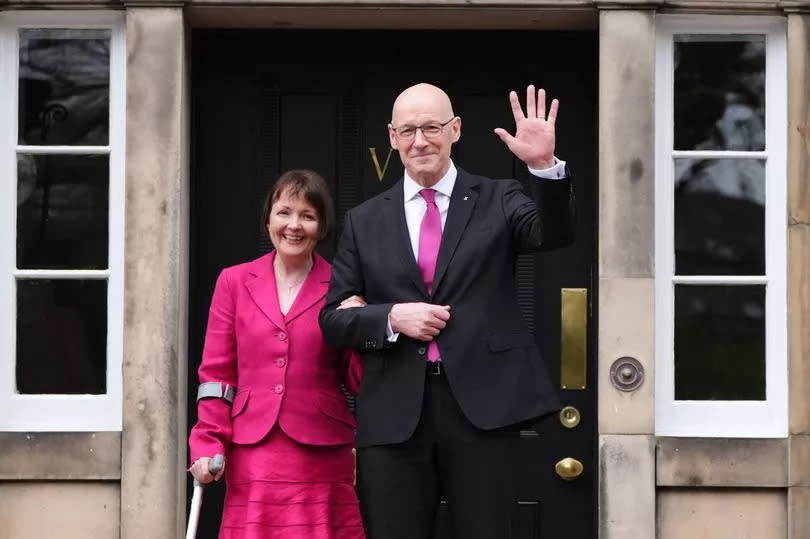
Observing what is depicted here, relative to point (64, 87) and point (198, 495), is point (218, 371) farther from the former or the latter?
point (64, 87)

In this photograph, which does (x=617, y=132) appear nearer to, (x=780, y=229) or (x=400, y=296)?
(x=780, y=229)

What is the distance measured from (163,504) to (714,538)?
7.26 feet

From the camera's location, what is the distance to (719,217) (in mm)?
6539

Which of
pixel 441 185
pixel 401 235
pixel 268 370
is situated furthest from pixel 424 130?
pixel 268 370

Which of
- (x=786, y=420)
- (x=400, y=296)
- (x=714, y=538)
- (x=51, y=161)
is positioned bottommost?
(x=714, y=538)

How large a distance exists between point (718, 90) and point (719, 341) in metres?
1.04

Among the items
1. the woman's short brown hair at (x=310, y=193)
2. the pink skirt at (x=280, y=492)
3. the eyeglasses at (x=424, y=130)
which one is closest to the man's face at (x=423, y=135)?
the eyeglasses at (x=424, y=130)

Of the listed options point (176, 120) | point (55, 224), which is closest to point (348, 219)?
point (176, 120)

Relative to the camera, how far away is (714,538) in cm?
636

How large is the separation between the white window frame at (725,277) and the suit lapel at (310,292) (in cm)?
171

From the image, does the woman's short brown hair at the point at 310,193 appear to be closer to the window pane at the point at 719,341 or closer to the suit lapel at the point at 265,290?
the suit lapel at the point at 265,290

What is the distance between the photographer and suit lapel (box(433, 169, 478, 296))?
188 inches

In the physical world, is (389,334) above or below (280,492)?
above

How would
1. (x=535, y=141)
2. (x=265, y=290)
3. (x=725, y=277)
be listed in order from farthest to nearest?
(x=725, y=277), (x=265, y=290), (x=535, y=141)
